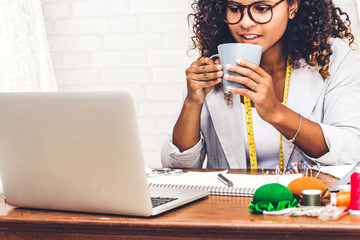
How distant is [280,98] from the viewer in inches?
68.2

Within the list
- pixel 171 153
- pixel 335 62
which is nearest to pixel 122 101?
pixel 171 153

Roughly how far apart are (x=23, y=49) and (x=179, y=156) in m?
0.76

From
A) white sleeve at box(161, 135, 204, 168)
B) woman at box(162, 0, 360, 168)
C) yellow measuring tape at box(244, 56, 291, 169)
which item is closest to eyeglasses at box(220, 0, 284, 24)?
woman at box(162, 0, 360, 168)

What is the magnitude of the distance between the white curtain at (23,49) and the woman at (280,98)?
2.05ft

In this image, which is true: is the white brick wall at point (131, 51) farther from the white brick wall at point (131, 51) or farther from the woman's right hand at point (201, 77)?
the woman's right hand at point (201, 77)

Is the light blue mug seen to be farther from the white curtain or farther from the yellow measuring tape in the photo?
the white curtain

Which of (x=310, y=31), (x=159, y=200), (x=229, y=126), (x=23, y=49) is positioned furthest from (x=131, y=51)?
(x=159, y=200)

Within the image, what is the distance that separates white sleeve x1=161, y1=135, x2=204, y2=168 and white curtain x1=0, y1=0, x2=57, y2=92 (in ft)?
2.03

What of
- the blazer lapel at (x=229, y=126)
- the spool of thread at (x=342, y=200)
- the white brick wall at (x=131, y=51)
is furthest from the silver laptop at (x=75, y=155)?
the white brick wall at (x=131, y=51)

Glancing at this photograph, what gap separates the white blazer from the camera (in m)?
1.59

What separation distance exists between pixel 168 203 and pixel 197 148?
2.38 ft

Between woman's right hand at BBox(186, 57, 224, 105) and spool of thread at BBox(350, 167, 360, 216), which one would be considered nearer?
spool of thread at BBox(350, 167, 360, 216)

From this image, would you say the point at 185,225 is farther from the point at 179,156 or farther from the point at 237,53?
the point at 179,156

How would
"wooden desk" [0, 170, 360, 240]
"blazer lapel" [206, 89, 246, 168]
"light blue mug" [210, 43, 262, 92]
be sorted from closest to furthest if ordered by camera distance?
1. "wooden desk" [0, 170, 360, 240]
2. "light blue mug" [210, 43, 262, 92]
3. "blazer lapel" [206, 89, 246, 168]
